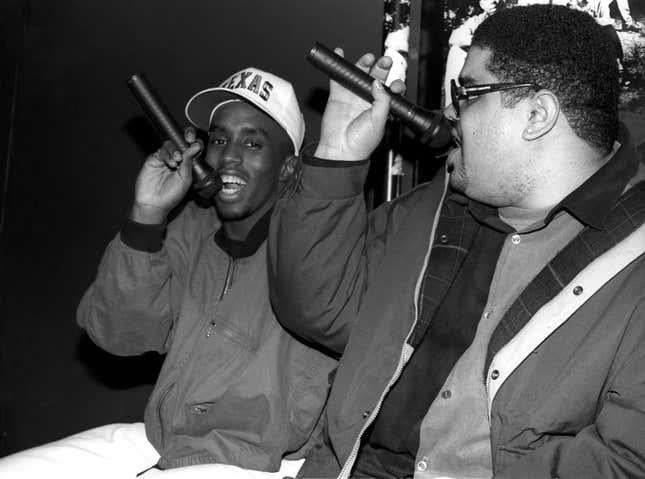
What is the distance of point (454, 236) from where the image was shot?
2143 mm

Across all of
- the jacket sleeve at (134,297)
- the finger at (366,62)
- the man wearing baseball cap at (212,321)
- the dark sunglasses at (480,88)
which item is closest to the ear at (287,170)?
the man wearing baseball cap at (212,321)

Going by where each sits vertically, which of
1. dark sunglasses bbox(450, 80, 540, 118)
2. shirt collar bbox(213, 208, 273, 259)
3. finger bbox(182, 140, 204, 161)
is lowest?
shirt collar bbox(213, 208, 273, 259)

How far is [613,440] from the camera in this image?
5.32ft

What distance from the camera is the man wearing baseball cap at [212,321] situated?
216cm

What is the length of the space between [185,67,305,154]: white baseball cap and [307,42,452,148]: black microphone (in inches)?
17.3

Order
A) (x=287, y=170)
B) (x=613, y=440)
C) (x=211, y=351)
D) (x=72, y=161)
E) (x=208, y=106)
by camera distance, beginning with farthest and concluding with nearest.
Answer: (x=72, y=161), (x=208, y=106), (x=287, y=170), (x=211, y=351), (x=613, y=440)

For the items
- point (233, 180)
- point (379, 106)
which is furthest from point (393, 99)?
point (233, 180)

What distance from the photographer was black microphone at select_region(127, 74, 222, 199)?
7.91 feet

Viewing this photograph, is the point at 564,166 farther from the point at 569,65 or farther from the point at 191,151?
the point at 191,151

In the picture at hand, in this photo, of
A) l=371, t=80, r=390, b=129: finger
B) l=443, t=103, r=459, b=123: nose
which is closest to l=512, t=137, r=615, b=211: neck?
l=443, t=103, r=459, b=123: nose

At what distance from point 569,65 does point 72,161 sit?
1.89 metres

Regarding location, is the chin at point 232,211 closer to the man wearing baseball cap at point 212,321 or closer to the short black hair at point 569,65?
the man wearing baseball cap at point 212,321

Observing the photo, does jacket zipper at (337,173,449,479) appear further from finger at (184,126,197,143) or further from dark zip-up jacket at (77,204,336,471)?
finger at (184,126,197,143)

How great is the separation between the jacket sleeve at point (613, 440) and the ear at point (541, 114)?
485mm
